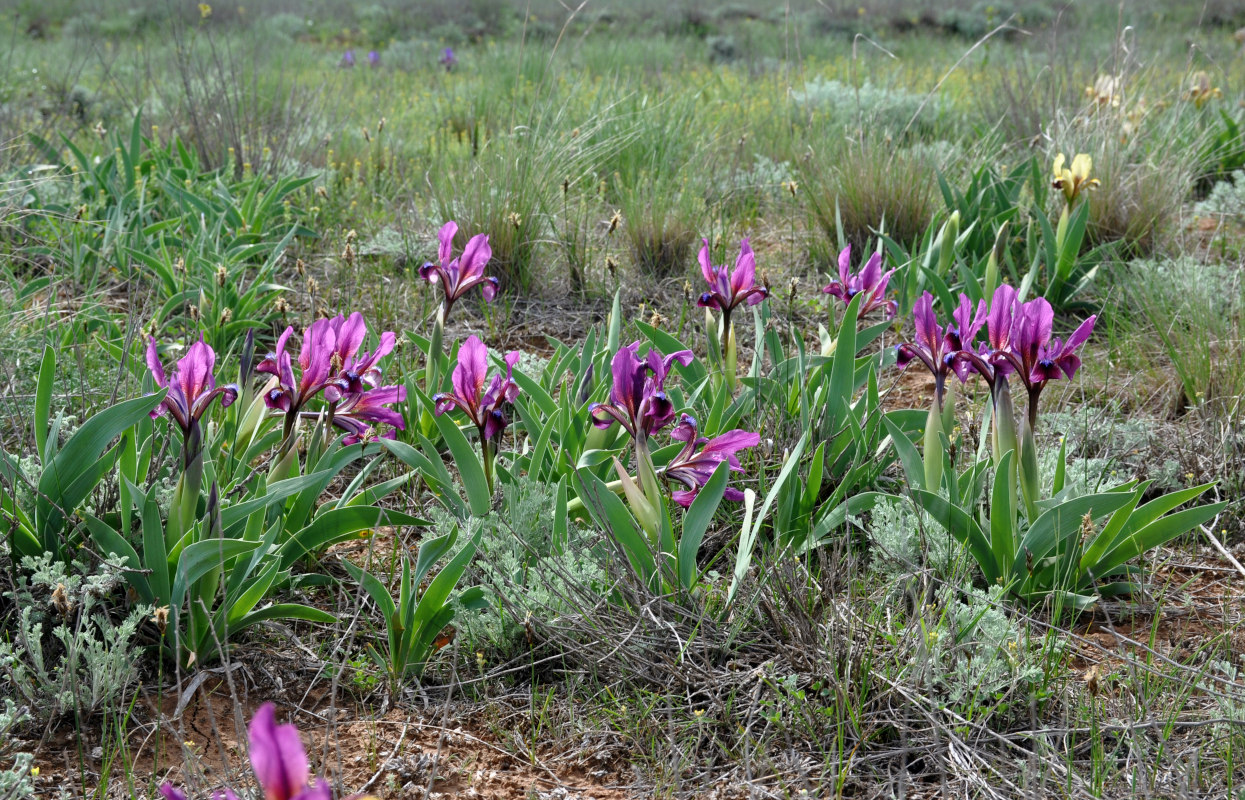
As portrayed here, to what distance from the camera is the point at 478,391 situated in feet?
6.38

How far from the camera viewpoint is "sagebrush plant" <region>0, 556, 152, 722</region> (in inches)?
57.7

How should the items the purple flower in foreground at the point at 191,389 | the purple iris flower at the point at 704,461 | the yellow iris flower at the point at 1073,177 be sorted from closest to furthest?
the purple flower in foreground at the point at 191,389 < the purple iris flower at the point at 704,461 < the yellow iris flower at the point at 1073,177

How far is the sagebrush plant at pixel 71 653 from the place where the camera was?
1.46m

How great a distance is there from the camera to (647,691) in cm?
163

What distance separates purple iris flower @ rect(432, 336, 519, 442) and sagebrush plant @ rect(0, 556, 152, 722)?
2.24 ft

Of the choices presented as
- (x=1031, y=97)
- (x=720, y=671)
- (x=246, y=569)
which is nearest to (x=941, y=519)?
(x=720, y=671)

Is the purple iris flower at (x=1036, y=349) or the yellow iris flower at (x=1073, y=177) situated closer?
the purple iris flower at (x=1036, y=349)

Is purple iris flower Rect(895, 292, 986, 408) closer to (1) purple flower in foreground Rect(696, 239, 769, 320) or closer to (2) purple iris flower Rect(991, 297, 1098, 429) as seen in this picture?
(2) purple iris flower Rect(991, 297, 1098, 429)

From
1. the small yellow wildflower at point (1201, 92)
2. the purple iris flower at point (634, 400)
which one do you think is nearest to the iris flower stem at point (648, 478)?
the purple iris flower at point (634, 400)

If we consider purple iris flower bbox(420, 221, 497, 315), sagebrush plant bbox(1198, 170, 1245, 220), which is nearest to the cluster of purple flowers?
purple iris flower bbox(420, 221, 497, 315)

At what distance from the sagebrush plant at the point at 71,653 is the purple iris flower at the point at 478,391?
26.9 inches

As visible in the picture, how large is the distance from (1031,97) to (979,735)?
441cm

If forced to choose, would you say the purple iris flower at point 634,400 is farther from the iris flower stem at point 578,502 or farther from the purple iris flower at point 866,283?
the purple iris flower at point 866,283

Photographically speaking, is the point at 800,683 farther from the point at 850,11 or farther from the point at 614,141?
the point at 850,11
